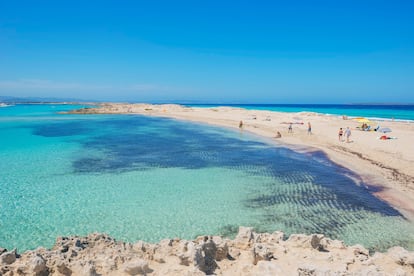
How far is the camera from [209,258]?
7164 mm

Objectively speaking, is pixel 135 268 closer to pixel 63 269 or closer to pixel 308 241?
pixel 63 269

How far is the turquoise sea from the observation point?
10.8 m

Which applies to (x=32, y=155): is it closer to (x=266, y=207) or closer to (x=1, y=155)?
(x=1, y=155)

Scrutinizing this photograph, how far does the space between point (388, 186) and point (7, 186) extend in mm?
18840

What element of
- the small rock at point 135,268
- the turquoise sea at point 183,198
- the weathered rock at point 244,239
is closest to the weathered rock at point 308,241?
the weathered rock at point 244,239

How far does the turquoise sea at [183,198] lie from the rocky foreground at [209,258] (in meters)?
2.57

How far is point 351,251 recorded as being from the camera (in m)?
7.78

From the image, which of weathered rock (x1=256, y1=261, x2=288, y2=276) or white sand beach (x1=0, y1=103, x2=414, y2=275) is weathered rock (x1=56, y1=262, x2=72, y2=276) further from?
weathered rock (x1=256, y1=261, x2=288, y2=276)

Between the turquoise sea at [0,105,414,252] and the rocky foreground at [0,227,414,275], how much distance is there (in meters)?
2.57

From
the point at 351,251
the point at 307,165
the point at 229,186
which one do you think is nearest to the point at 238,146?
the point at 307,165

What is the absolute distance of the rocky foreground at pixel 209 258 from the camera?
624 centimetres

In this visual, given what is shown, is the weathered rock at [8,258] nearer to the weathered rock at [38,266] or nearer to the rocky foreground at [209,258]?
the rocky foreground at [209,258]

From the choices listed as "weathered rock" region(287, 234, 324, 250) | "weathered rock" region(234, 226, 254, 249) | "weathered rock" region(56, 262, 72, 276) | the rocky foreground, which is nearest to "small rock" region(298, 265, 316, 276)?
the rocky foreground

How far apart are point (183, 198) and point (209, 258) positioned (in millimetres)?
6954
